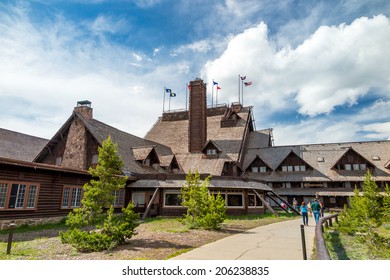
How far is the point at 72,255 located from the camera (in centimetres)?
979

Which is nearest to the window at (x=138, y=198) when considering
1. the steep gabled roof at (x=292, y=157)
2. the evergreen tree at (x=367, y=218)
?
the evergreen tree at (x=367, y=218)

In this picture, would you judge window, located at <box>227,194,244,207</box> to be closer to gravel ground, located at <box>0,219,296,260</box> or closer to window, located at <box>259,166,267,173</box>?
gravel ground, located at <box>0,219,296,260</box>

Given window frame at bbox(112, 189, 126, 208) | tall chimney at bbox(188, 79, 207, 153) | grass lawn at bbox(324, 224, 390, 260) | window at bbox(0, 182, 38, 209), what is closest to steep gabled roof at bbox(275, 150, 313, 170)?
tall chimney at bbox(188, 79, 207, 153)

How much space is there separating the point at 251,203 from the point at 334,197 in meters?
Result: 16.5

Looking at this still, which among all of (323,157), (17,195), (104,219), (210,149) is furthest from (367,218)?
(323,157)

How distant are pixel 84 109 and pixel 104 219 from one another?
2259 cm

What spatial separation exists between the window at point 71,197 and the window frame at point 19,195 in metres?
2.39

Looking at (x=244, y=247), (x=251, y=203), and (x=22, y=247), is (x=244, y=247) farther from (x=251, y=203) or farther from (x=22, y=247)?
(x=251, y=203)

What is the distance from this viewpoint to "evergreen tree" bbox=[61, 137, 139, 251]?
413 inches

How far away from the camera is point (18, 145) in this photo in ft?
119

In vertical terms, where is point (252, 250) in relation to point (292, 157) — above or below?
below

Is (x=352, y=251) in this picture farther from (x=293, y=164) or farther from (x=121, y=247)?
(x=293, y=164)

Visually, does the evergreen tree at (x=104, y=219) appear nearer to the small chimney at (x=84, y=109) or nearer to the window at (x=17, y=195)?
the window at (x=17, y=195)

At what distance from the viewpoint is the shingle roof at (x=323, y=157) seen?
119 ft
